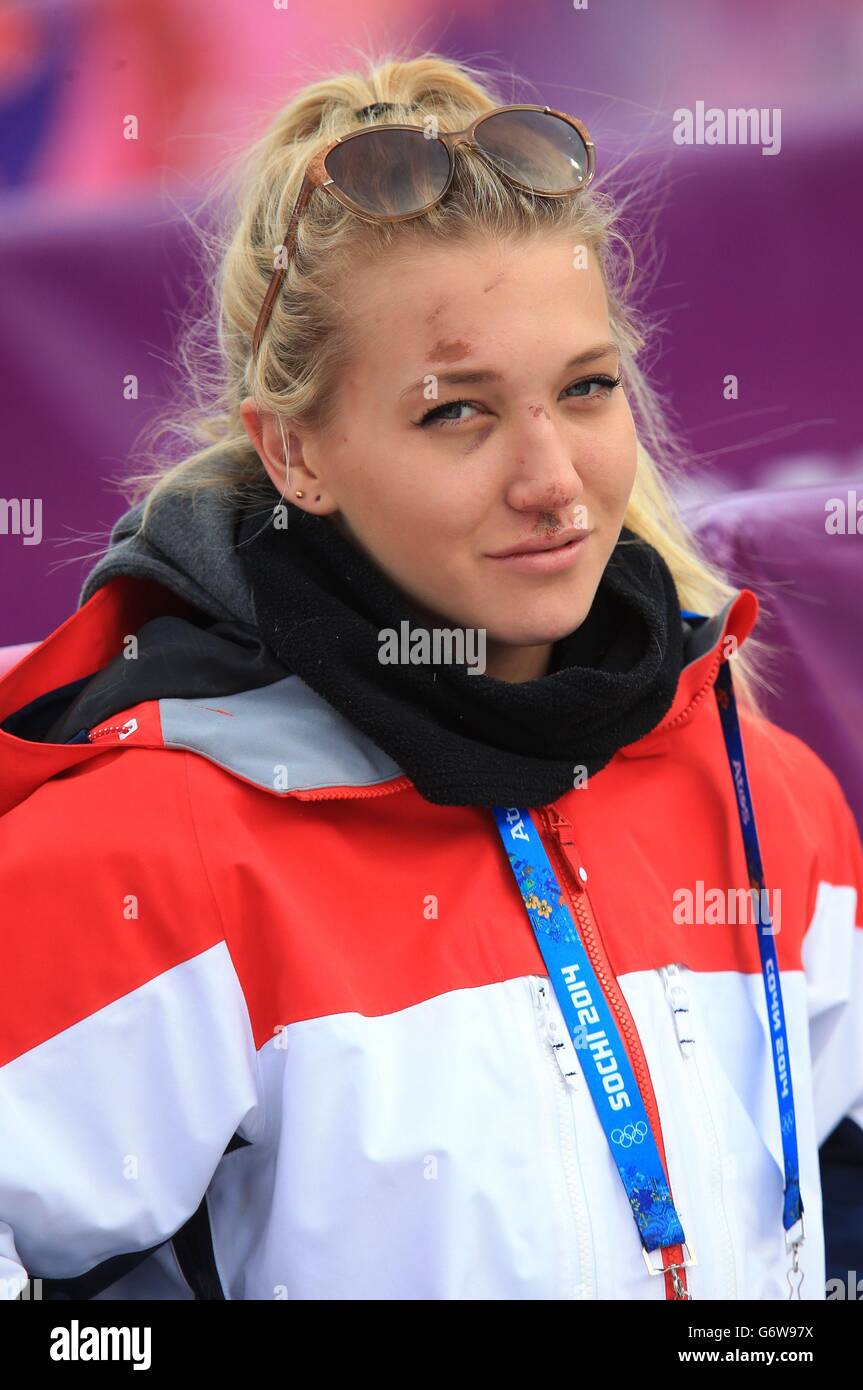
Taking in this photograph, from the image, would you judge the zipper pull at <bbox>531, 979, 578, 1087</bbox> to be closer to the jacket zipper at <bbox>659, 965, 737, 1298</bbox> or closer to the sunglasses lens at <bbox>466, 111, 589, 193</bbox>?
the jacket zipper at <bbox>659, 965, 737, 1298</bbox>

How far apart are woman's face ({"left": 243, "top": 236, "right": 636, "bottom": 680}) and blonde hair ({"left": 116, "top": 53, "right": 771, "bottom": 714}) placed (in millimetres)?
22

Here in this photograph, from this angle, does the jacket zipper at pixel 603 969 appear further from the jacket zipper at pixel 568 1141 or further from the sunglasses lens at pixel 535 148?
the sunglasses lens at pixel 535 148

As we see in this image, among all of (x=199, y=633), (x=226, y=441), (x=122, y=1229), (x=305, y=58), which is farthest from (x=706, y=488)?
(x=122, y=1229)

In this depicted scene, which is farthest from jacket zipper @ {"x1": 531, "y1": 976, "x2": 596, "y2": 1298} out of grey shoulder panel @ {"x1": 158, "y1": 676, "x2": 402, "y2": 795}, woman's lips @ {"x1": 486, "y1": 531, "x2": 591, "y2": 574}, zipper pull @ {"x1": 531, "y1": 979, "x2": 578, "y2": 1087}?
woman's lips @ {"x1": 486, "y1": 531, "x2": 591, "y2": 574}

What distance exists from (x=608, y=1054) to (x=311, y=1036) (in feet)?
0.80

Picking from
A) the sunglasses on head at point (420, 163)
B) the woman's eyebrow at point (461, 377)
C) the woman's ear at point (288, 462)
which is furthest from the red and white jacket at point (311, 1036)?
the sunglasses on head at point (420, 163)

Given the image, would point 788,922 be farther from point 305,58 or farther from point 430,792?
point 305,58

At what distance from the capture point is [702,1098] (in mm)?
1251

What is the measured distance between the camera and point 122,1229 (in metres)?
1.10

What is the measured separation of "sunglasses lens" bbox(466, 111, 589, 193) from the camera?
1219 millimetres

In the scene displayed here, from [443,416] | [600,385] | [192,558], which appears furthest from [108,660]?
[600,385]

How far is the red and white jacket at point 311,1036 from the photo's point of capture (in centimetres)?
111

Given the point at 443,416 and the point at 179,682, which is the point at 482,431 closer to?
the point at 443,416
